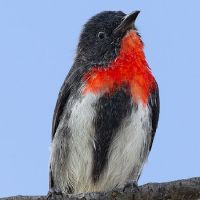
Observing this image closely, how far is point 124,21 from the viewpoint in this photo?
7.58 m

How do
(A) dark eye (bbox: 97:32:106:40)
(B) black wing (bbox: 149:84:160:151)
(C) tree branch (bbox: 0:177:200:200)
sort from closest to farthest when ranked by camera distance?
(C) tree branch (bbox: 0:177:200:200), (B) black wing (bbox: 149:84:160:151), (A) dark eye (bbox: 97:32:106:40)

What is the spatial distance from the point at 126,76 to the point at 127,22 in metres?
0.91

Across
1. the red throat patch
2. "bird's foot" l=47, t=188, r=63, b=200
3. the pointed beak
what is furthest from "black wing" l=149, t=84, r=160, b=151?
"bird's foot" l=47, t=188, r=63, b=200

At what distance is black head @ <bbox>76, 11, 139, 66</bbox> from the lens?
750 centimetres

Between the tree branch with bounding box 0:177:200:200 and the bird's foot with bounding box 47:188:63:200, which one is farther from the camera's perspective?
the bird's foot with bounding box 47:188:63:200

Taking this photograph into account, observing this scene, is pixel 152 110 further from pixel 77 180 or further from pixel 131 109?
pixel 77 180

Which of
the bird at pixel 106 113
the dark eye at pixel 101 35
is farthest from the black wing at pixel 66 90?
the dark eye at pixel 101 35

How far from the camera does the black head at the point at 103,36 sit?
7496 mm

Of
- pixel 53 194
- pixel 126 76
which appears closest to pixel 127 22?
pixel 126 76

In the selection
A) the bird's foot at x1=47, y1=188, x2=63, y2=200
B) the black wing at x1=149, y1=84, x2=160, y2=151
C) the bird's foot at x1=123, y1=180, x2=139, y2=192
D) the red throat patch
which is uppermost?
the red throat patch

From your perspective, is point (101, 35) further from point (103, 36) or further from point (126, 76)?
point (126, 76)

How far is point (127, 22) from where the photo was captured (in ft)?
24.8

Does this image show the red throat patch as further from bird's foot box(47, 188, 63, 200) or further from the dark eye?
bird's foot box(47, 188, 63, 200)

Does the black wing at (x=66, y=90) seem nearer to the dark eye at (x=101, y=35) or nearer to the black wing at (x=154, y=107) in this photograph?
the dark eye at (x=101, y=35)
